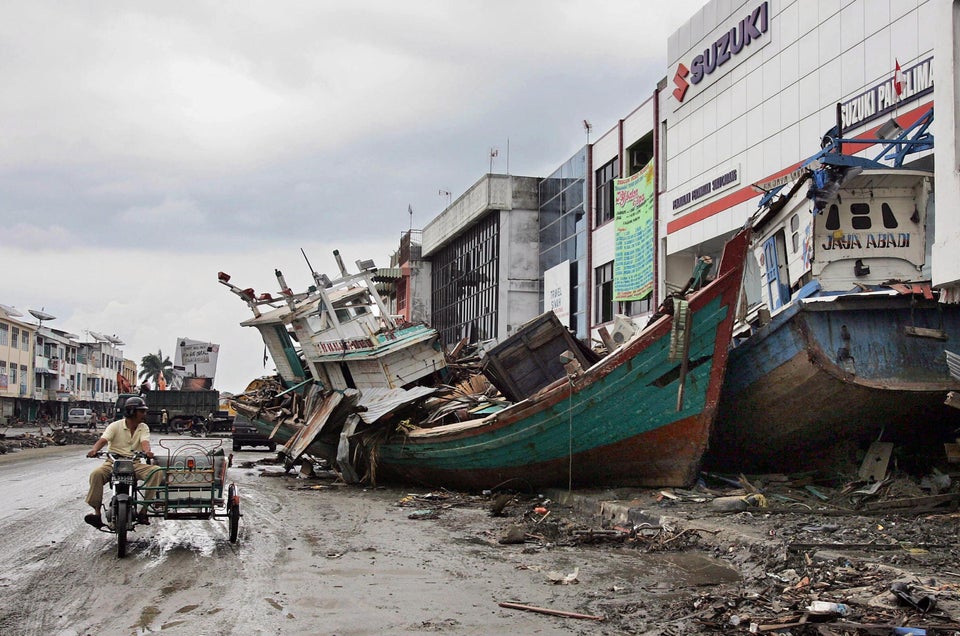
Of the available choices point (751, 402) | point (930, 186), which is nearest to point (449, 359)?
point (751, 402)

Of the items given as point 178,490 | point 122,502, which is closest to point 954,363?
point 178,490

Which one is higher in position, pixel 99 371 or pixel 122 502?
pixel 99 371

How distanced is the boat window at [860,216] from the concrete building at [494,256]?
88.8 feet

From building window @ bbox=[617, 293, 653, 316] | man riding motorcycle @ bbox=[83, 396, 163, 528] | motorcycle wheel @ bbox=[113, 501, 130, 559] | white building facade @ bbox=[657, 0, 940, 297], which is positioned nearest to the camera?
motorcycle wheel @ bbox=[113, 501, 130, 559]

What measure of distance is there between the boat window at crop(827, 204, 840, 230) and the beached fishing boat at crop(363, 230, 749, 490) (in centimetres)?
103

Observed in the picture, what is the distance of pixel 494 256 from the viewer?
133 ft

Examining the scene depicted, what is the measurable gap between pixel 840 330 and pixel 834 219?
157 centimetres

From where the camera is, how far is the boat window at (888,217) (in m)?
9.98

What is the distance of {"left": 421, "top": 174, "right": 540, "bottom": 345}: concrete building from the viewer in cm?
3881

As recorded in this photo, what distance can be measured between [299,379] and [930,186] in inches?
608

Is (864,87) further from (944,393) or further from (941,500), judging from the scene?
(941,500)

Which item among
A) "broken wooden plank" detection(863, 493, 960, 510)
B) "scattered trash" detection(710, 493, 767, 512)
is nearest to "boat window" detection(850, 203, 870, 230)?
"broken wooden plank" detection(863, 493, 960, 510)

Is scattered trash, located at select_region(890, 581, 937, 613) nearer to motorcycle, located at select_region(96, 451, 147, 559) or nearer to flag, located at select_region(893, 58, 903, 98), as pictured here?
motorcycle, located at select_region(96, 451, 147, 559)

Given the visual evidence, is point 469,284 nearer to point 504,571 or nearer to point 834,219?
point 834,219
